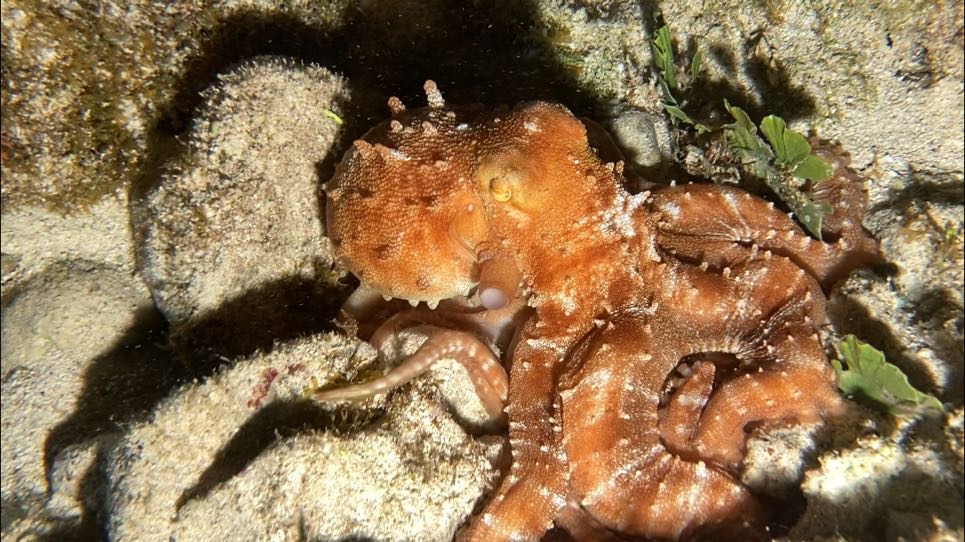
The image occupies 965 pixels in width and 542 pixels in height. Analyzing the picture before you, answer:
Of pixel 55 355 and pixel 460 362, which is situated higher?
pixel 460 362

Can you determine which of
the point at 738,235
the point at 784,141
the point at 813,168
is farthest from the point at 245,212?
the point at 813,168

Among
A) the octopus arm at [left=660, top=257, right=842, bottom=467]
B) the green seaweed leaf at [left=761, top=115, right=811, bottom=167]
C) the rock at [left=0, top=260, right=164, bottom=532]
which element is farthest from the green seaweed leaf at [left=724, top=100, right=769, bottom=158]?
the rock at [left=0, top=260, right=164, bottom=532]

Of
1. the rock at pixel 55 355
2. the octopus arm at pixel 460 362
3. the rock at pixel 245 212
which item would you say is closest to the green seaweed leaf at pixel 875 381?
the octopus arm at pixel 460 362

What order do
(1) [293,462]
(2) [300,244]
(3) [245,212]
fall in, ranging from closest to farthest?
1. (1) [293,462]
2. (3) [245,212]
3. (2) [300,244]

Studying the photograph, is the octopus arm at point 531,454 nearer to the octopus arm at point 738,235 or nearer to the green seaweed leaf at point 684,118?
the octopus arm at point 738,235

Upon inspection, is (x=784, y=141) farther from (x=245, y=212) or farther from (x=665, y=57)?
(x=245, y=212)

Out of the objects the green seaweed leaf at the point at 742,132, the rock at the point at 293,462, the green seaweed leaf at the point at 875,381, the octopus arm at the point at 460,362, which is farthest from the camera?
the green seaweed leaf at the point at 742,132

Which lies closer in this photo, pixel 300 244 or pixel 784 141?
pixel 784 141
